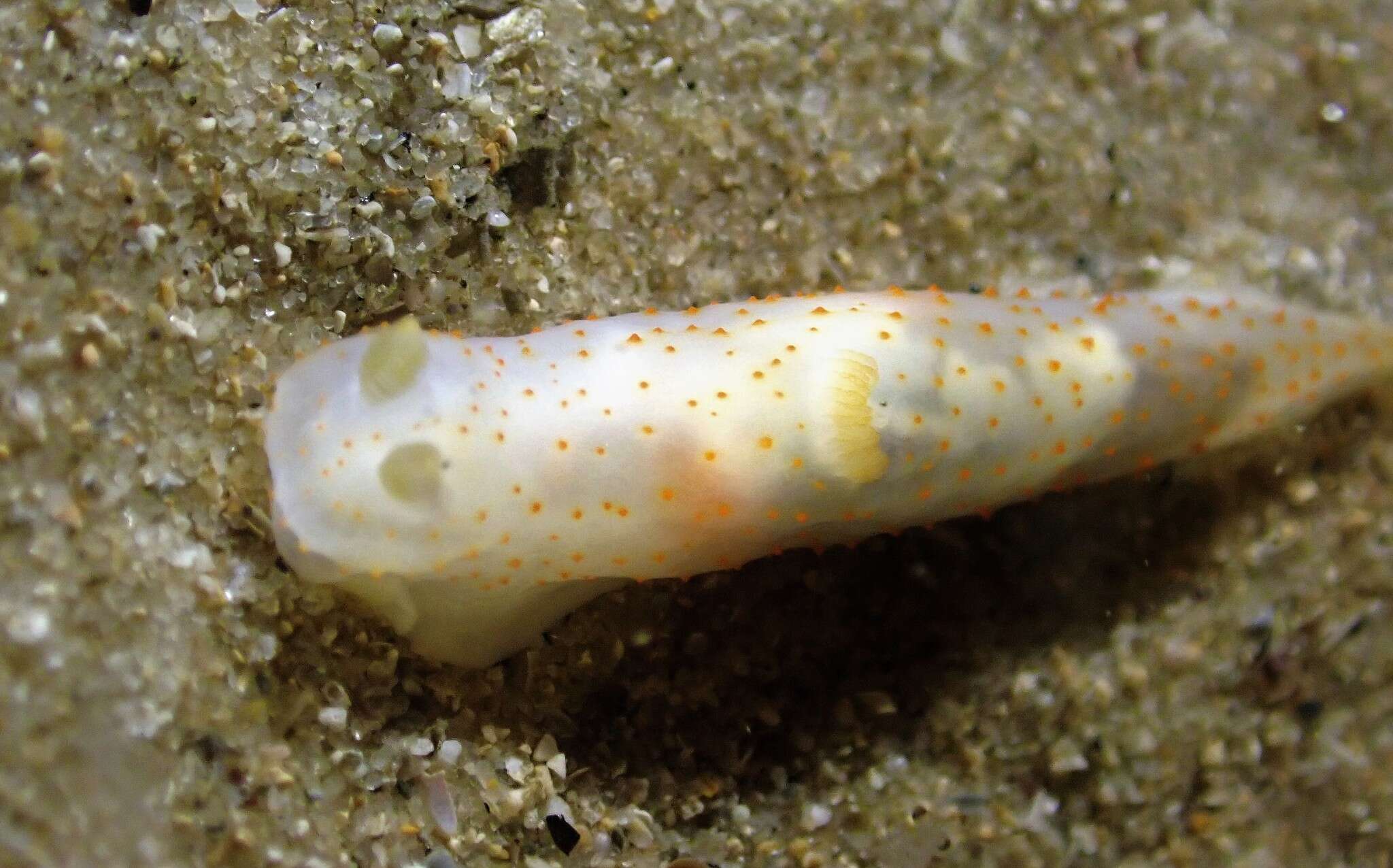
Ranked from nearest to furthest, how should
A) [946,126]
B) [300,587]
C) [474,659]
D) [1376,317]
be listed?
1. [300,587]
2. [474,659]
3. [946,126]
4. [1376,317]

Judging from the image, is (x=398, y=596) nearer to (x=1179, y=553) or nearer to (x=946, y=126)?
(x=946, y=126)

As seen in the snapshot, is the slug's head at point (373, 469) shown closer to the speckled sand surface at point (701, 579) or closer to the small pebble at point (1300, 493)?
the speckled sand surface at point (701, 579)

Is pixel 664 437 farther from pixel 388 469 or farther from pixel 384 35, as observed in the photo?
pixel 384 35

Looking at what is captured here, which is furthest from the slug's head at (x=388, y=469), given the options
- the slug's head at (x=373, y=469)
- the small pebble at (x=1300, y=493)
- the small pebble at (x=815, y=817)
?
the small pebble at (x=1300, y=493)

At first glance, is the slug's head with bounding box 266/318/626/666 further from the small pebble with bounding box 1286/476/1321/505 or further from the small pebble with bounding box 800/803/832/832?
the small pebble with bounding box 1286/476/1321/505

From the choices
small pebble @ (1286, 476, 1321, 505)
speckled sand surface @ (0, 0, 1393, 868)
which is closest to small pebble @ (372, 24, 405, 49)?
speckled sand surface @ (0, 0, 1393, 868)

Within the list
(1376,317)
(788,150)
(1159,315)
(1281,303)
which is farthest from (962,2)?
(1376,317)

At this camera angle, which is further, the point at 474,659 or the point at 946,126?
the point at 946,126

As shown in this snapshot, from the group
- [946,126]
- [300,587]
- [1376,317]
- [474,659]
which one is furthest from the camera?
[1376,317]
